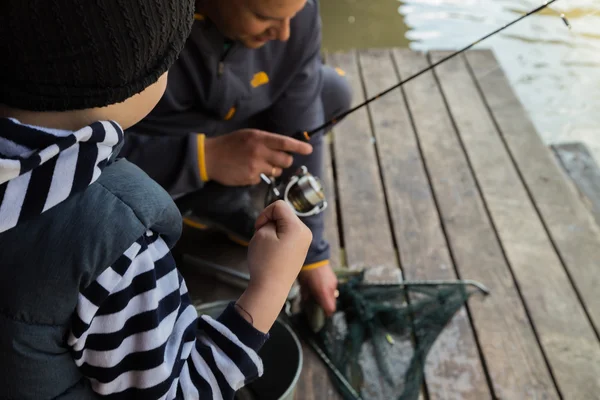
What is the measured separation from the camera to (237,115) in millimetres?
1645

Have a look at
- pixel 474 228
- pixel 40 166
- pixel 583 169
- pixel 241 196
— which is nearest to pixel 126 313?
pixel 40 166

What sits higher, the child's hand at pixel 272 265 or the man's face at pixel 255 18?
the man's face at pixel 255 18

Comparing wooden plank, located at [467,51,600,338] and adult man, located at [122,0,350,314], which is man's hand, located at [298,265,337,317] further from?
wooden plank, located at [467,51,600,338]

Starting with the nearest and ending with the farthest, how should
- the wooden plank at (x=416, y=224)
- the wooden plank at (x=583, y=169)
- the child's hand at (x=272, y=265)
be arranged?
the child's hand at (x=272, y=265), the wooden plank at (x=416, y=224), the wooden plank at (x=583, y=169)

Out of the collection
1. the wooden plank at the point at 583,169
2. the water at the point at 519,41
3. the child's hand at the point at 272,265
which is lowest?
the water at the point at 519,41

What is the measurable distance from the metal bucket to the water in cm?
178

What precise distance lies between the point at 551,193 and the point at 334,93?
2.60 feet

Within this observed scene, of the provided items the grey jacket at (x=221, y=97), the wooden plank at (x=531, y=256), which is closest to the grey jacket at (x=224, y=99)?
the grey jacket at (x=221, y=97)

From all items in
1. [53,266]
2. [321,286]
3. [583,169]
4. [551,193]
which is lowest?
[583,169]

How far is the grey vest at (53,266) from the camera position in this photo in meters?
0.64

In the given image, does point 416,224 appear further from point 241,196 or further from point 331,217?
point 241,196

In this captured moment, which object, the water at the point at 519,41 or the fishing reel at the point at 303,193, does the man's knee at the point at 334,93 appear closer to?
the fishing reel at the point at 303,193

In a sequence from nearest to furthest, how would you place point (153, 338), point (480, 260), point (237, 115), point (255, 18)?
point (153, 338) → point (255, 18) → point (237, 115) → point (480, 260)

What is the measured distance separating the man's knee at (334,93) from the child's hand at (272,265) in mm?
1176
